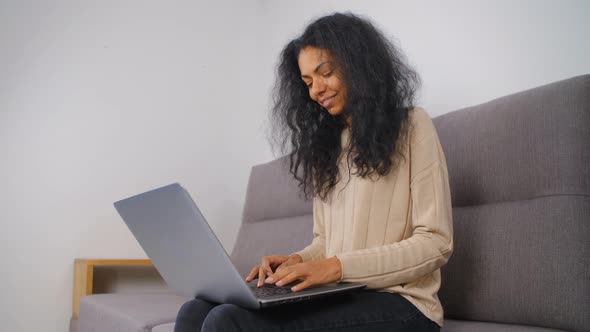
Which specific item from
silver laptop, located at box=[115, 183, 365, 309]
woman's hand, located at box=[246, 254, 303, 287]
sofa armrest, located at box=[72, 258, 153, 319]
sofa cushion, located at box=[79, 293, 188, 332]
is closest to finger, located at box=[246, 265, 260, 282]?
woman's hand, located at box=[246, 254, 303, 287]

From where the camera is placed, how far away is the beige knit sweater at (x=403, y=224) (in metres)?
1.03

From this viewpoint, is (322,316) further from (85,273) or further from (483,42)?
(85,273)

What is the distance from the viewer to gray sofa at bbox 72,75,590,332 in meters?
1.14

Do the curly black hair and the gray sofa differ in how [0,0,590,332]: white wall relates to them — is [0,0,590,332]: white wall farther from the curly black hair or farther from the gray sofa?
the curly black hair

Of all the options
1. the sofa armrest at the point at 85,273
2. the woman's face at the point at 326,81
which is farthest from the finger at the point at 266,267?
the sofa armrest at the point at 85,273

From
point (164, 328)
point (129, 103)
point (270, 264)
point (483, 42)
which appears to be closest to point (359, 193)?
point (270, 264)

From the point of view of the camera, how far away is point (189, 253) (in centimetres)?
100

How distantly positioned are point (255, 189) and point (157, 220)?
1.37 m

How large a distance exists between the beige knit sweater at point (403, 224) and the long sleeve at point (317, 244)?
0.07 meters

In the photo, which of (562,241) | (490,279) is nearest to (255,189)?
(490,279)

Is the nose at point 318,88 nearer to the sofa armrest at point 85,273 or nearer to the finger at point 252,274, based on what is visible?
the finger at point 252,274

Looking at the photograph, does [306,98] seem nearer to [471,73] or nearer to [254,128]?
[471,73]

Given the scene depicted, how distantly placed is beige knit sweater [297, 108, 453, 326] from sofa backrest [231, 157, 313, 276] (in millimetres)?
772

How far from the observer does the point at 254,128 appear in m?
3.00
